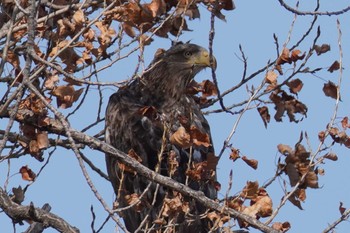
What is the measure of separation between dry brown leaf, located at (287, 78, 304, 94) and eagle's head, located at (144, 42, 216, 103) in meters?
2.45

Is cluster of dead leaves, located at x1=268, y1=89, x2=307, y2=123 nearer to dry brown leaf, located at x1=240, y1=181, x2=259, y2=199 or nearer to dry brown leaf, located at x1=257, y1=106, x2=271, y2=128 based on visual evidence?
dry brown leaf, located at x1=257, y1=106, x2=271, y2=128

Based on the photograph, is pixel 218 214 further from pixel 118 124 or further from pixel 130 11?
pixel 118 124

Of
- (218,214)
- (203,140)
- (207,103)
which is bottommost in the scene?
(218,214)

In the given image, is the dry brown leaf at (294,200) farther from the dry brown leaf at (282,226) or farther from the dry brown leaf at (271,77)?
the dry brown leaf at (271,77)

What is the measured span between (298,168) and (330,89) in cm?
73

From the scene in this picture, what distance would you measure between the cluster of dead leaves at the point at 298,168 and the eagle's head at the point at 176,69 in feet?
10.1

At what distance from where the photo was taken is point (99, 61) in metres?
4.94

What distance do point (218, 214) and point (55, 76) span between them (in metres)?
1.14

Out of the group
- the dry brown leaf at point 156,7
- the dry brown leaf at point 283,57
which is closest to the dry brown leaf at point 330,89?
the dry brown leaf at point 283,57

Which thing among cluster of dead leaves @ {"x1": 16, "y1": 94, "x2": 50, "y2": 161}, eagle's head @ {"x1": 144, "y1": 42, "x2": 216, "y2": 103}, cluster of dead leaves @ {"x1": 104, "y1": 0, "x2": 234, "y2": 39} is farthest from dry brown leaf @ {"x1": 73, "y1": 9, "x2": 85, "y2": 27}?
eagle's head @ {"x1": 144, "y1": 42, "x2": 216, "y2": 103}

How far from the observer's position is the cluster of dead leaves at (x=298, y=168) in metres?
4.82

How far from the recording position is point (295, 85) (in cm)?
546

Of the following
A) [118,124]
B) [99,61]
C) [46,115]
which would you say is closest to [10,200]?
[46,115]

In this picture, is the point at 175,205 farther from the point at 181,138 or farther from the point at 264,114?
the point at 264,114
